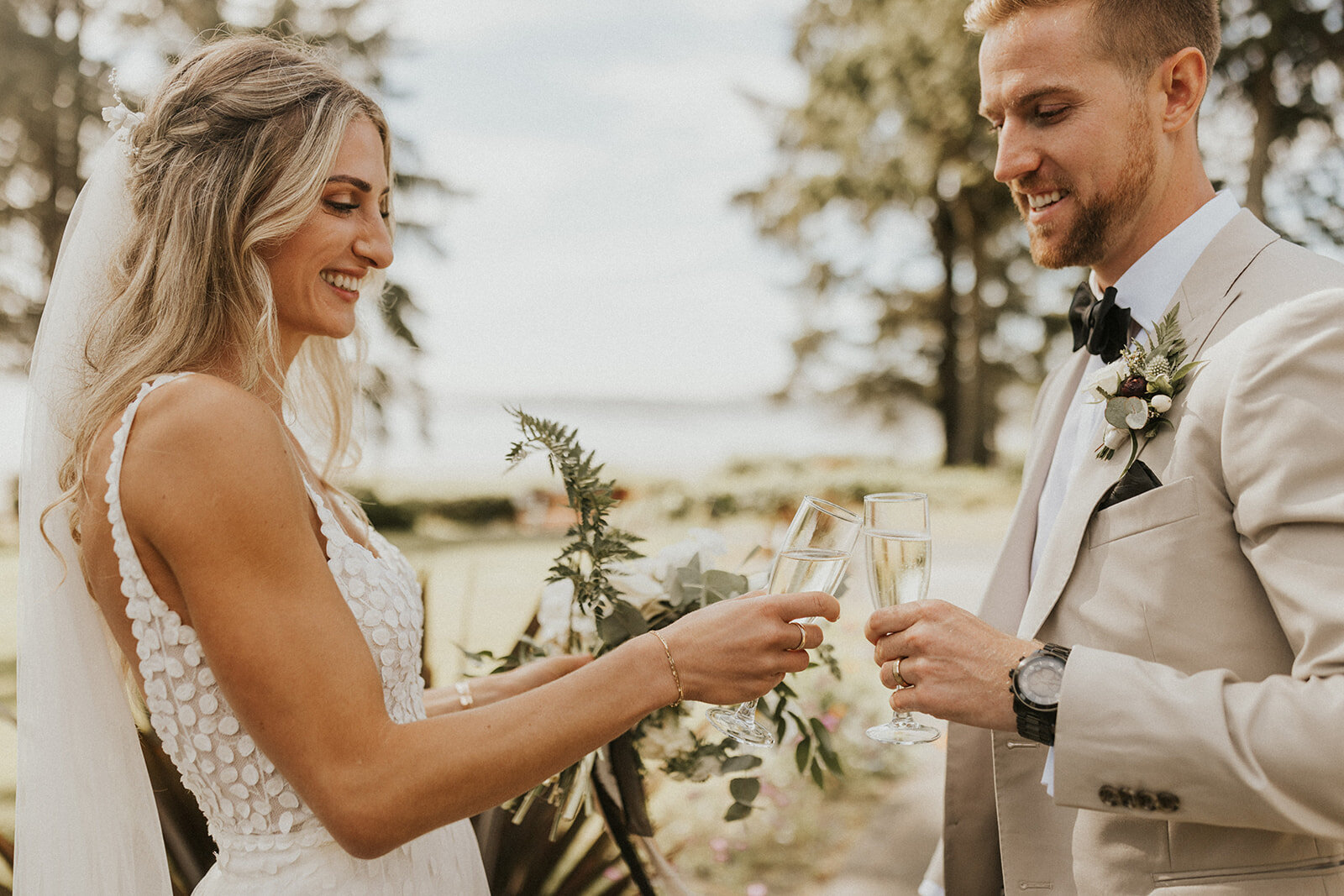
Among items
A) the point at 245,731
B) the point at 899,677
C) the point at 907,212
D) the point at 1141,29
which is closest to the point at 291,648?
the point at 245,731

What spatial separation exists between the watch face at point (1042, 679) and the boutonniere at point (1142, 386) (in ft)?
1.58

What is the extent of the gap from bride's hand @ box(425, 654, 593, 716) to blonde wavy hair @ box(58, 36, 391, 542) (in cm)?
95

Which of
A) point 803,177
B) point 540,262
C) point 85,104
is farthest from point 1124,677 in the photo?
point 540,262

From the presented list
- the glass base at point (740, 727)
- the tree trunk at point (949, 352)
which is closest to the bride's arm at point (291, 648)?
the glass base at point (740, 727)

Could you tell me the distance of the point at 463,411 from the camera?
137ft

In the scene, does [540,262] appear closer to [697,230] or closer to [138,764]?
[697,230]

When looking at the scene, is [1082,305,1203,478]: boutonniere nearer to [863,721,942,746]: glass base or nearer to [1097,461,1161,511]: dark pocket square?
[1097,461,1161,511]: dark pocket square

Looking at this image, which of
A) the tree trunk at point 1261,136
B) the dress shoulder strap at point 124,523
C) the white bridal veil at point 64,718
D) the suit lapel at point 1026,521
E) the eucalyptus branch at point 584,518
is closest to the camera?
the dress shoulder strap at point 124,523

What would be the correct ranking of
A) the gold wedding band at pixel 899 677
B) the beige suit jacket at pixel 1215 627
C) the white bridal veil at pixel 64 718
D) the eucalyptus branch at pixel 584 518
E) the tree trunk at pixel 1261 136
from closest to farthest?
the beige suit jacket at pixel 1215 627 < the gold wedding band at pixel 899 677 < the white bridal veil at pixel 64 718 < the eucalyptus branch at pixel 584 518 < the tree trunk at pixel 1261 136

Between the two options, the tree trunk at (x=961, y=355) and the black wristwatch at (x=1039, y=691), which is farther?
the tree trunk at (x=961, y=355)

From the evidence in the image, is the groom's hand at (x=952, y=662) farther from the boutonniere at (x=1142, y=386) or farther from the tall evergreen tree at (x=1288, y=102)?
the tall evergreen tree at (x=1288, y=102)

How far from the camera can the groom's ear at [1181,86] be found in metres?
2.40

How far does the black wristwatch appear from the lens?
1.85 metres

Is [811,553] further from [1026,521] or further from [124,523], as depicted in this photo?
[124,523]
